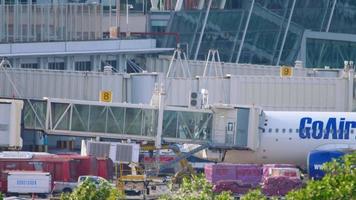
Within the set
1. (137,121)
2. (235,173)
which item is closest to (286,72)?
(137,121)

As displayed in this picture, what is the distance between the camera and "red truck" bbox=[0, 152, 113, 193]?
72.2 m

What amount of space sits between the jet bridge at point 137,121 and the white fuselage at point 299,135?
169 cm

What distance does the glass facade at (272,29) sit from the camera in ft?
358

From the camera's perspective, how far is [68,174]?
72.1m

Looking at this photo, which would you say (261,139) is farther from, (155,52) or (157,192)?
(155,52)

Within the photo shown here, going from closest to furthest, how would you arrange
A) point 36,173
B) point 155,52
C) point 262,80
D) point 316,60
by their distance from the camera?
point 36,173
point 262,80
point 155,52
point 316,60

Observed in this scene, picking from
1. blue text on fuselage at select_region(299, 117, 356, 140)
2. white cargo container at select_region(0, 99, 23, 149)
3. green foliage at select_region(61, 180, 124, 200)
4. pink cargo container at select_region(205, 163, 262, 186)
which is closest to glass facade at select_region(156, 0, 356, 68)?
blue text on fuselage at select_region(299, 117, 356, 140)

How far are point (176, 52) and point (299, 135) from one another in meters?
12.9

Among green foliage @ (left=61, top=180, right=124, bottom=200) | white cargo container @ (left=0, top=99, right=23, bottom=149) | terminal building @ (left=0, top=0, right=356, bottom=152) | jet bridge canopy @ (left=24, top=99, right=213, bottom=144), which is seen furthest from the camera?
terminal building @ (left=0, top=0, right=356, bottom=152)

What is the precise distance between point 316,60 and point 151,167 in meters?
33.8

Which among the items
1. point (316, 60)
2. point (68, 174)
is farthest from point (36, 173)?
point (316, 60)

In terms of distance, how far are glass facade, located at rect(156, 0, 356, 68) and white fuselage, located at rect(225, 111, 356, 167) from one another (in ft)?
101

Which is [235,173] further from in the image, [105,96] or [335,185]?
[335,185]

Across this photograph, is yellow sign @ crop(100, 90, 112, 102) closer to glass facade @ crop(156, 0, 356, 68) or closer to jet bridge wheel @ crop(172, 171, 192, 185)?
jet bridge wheel @ crop(172, 171, 192, 185)
